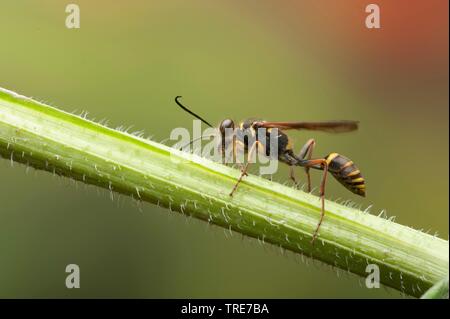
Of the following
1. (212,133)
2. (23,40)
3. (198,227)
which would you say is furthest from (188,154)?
(23,40)

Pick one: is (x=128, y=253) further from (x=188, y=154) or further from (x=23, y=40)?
(x=188, y=154)

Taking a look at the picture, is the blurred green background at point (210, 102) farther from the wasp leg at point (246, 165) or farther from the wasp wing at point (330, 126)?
the wasp wing at point (330, 126)

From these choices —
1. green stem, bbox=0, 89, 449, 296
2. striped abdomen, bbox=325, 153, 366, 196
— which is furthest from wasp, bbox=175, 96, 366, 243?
green stem, bbox=0, 89, 449, 296

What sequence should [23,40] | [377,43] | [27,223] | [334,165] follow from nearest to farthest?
[334,165] < [27,223] < [23,40] < [377,43]

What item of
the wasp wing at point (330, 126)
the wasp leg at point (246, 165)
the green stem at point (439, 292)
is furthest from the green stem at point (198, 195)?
the wasp wing at point (330, 126)

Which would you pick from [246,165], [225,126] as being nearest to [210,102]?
[225,126]

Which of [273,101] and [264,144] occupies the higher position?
[273,101]
